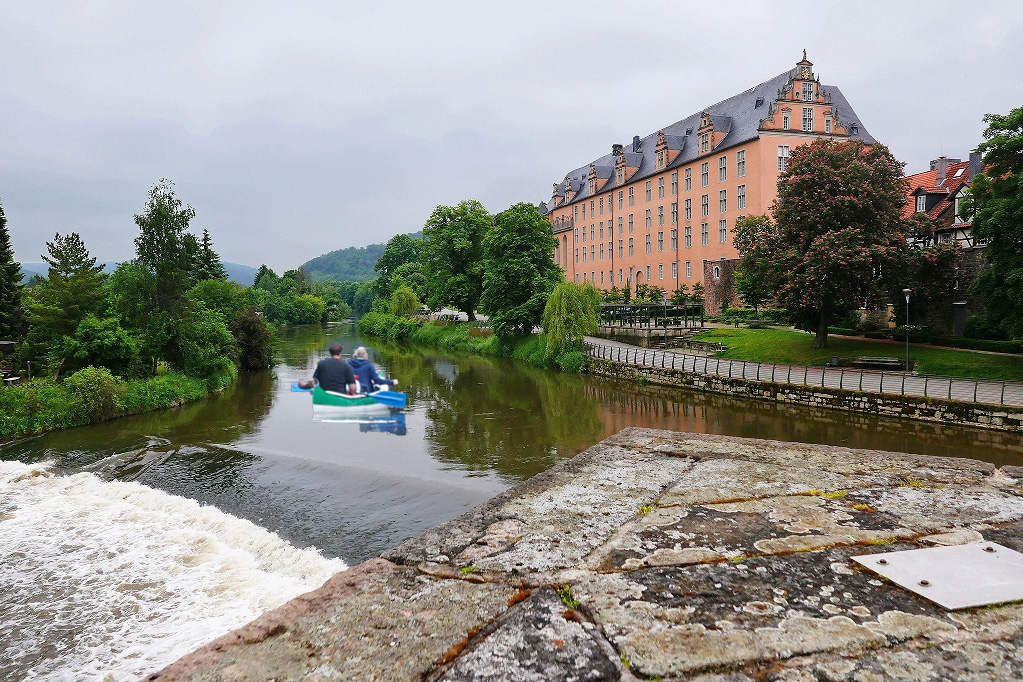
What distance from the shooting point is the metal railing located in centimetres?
2170

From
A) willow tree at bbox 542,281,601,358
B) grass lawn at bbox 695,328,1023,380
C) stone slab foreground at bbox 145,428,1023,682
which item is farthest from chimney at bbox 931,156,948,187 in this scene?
stone slab foreground at bbox 145,428,1023,682

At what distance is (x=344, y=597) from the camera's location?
547 cm

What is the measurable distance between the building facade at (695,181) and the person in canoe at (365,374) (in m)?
43.5

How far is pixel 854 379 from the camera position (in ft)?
84.1

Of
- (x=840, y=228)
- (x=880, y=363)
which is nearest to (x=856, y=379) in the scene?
(x=880, y=363)

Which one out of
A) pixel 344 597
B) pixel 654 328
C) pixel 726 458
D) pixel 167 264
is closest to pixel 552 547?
pixel 344 597

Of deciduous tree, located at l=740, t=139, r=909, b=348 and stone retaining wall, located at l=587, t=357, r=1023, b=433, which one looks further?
deciduous tree, located at l=740, t=139, r=909, b=348

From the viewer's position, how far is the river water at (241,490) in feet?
26.6

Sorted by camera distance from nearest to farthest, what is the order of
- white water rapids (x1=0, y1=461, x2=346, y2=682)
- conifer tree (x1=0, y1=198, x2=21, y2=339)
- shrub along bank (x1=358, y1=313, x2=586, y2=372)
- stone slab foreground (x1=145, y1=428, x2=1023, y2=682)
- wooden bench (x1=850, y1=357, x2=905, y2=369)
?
stone slab foreground (x1=145, y1=428, x2=1023, y2=682) → white water rapids (x1=0, y1=461, x2=346, y2=682) → wooden bench (x1=850, y1=357, x2=905, y2=369) → conifer tree (x1=0, y1=198, x2=21, y2=339) → shrub along bank (x1=358, y1=313, x2=586, y2=372)

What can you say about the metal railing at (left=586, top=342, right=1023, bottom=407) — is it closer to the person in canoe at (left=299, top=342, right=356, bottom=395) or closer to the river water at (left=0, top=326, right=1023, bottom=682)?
the river water at (left=0, top=326, right=1023, bottom=682)

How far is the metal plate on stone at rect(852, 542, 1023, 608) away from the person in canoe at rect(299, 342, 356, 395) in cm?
816

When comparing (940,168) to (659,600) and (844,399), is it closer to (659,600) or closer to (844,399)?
(844,399)

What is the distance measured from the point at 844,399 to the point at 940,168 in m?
30.4

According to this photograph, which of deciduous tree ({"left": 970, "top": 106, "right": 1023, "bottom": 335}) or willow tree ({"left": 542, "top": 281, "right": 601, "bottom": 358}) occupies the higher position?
deciduous tree ({"left": 970, "top": 106, "right": 1023, "bottom": 335})
